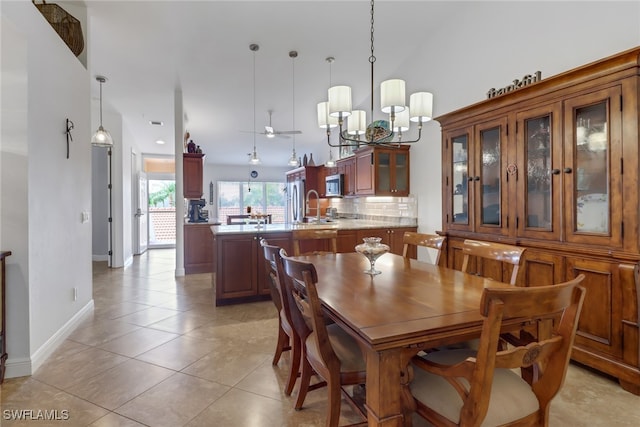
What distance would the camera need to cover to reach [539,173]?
2.61 m

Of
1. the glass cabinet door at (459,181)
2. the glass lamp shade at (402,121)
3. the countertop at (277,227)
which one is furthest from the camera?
the countertop at (277,227)

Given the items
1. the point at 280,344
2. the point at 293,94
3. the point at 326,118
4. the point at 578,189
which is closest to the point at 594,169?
the point at 578,189

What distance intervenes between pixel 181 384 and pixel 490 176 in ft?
10.1

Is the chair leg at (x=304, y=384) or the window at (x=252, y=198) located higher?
the window at (x=252, y=198)

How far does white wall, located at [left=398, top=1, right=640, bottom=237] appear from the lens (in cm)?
254

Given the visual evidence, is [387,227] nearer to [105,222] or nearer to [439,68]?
[439,68]

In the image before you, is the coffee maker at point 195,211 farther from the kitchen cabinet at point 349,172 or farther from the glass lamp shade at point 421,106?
the glass lamp shade at point 421,106

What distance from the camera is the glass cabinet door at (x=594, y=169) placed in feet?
6.85

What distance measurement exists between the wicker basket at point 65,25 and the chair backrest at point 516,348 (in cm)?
420

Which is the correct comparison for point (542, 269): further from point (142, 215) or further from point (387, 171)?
point (142, 215)

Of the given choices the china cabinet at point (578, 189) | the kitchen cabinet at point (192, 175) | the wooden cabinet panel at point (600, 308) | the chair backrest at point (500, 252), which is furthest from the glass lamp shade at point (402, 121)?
the kitchen cabinet at point (192, 175)

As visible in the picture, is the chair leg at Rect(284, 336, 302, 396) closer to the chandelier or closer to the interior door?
the chandelier

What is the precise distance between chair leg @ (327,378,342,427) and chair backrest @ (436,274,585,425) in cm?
56

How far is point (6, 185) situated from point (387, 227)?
411 cm
